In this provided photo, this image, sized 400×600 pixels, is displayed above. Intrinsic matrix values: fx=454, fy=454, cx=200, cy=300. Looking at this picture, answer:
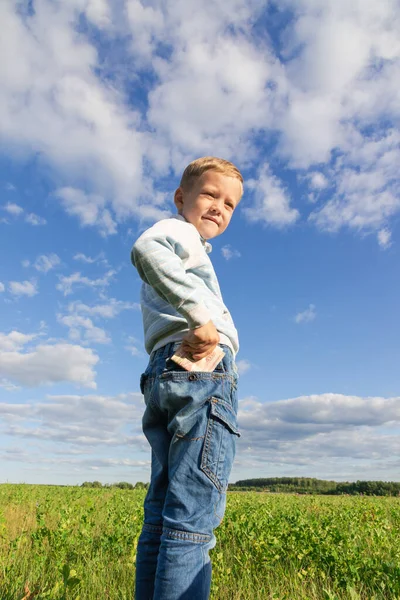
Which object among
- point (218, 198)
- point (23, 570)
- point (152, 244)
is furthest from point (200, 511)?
point (23, 570)

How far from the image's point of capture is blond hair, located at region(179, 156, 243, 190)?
120 inches

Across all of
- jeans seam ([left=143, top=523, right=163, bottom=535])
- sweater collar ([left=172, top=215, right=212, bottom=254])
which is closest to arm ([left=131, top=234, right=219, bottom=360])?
sweater collar ([left=172, top=215, right=212, bottom=254])

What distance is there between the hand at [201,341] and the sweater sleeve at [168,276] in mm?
33

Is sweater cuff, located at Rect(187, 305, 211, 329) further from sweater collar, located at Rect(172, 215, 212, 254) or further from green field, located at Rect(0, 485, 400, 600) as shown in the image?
green field, located at Rect(0, 485, 400, 600)

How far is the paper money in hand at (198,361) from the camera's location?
2.48m

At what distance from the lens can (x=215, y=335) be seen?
2477 millimetres

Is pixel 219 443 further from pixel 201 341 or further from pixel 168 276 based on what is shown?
pixel 168 276

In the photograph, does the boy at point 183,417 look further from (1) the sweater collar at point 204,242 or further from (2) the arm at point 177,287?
(1) the sweater collar at point 204,242

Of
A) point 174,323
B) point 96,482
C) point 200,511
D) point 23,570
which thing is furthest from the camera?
point 96,482

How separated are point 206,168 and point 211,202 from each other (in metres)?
0.24

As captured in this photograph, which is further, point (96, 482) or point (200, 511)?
point (96, 482)

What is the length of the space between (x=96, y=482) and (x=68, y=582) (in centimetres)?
2615

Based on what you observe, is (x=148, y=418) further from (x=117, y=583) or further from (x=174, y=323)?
(x=117, y=583)

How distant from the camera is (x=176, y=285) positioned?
8.03 ft
